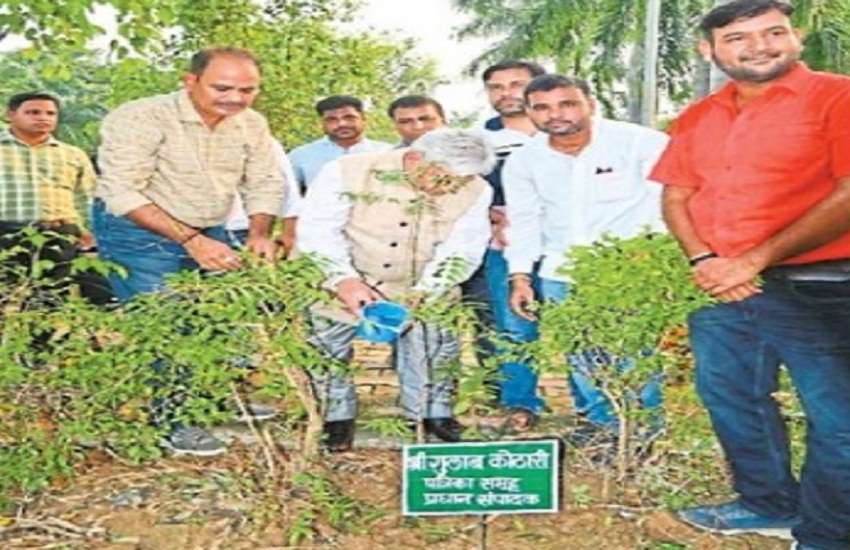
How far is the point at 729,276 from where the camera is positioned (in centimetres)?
328

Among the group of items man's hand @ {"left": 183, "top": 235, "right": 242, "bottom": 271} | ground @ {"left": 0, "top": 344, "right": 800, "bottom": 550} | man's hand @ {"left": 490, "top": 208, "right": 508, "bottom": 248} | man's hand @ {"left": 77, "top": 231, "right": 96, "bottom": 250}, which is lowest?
ground @ {"left": 0, "top": 344, "right": 800, "bottom": 550}

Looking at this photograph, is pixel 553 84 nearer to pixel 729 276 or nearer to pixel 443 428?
pixel 443 428

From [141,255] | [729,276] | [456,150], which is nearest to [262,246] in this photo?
[141,255]

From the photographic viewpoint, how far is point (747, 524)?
12.2 feet

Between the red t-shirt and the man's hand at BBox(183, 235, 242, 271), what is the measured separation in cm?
170

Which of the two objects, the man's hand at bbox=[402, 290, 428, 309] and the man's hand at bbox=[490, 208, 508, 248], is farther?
the man's hand at bbox=[490, 208, 508, 248]

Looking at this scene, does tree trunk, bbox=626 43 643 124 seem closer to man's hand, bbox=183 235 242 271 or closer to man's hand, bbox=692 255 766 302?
man's hand, bbox=183 235 242 271

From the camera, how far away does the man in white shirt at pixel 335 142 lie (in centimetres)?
636

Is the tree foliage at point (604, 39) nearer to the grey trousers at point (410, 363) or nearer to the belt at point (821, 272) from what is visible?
the grey trousers at point (410, 363)

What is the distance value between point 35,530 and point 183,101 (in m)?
1.69

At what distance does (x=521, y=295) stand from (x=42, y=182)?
8.55ft

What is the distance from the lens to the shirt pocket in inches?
179

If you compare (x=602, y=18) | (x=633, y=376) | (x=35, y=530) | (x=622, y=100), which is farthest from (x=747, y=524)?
(x=622, y=100)

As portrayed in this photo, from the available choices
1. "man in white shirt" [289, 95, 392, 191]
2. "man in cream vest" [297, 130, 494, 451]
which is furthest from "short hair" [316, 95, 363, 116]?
"man in cream vest" [297, 130, 494, 451]
